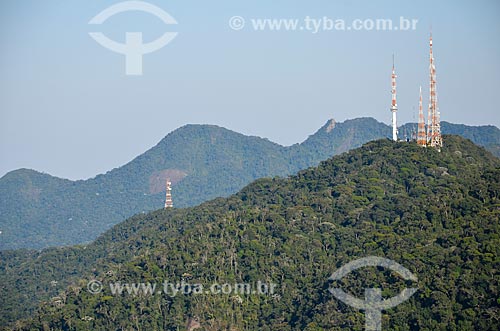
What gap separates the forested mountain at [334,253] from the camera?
5094 cm

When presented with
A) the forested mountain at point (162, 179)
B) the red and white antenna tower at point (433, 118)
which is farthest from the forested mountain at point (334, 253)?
the forested mountain at point (162, 179)

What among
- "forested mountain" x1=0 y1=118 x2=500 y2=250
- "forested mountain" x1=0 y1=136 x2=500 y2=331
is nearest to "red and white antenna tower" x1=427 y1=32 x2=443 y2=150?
"forested mountain" x1=0 y1=136 x2=500 y2=331

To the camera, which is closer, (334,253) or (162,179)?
(334,253)

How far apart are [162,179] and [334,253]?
125 m

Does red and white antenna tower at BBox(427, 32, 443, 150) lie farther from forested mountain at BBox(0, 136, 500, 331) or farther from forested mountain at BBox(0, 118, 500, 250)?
forested mountain at BBox(0, 118, 500, 250)

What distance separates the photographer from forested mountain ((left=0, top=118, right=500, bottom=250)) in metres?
169

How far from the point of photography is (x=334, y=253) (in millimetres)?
63250

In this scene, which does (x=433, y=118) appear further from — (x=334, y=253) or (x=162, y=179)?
(x=162, y=179)

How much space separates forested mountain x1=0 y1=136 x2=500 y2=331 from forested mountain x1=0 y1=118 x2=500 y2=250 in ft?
290

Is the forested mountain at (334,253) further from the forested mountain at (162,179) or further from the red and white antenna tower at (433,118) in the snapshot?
the forested mountain at (162,179)

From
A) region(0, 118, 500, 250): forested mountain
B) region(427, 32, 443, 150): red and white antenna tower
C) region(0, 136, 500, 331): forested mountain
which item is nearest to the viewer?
A: region(0, 136, 500, 331): forested mountain

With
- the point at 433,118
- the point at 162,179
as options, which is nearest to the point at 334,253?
the point at 433,118

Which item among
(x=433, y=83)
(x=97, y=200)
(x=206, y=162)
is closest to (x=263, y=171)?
(x=206, y=162)

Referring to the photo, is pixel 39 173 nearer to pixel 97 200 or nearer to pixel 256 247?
pixel 97 200
